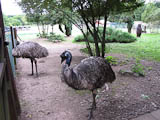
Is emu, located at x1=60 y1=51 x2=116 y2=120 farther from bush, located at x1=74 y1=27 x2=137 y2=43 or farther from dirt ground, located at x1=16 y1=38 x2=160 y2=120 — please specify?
bush, located at x1=74 y1=27 x2=137 y2=43

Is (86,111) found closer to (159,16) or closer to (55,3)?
(55,3)

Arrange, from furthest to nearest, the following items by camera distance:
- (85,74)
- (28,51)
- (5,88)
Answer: (28,51), (85,74), (5,88)

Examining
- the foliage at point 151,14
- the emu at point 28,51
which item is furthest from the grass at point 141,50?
the foliage at point 151,14

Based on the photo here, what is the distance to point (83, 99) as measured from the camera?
416 centimetres

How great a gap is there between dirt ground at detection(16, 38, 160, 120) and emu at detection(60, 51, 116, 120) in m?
0.53

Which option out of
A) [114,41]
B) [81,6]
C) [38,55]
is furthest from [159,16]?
[38,55]

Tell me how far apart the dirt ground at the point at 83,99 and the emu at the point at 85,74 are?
1.75ft

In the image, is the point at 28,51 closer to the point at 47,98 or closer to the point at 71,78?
the point at 47,98

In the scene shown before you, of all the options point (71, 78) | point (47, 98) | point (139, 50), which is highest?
point (71, 78)

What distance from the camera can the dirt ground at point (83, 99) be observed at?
3521 millimetres

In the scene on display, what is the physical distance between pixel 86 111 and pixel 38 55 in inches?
113

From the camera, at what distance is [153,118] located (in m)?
3.26

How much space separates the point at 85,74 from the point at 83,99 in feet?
3.93

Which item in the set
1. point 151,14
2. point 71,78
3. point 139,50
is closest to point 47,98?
point 71,78
